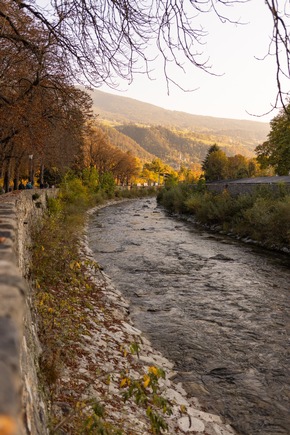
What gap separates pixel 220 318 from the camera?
7258mm

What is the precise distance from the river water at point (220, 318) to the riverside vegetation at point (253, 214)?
4.38 feet

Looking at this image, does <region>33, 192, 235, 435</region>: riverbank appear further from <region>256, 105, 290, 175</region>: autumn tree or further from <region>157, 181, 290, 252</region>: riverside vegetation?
<region>256, 105, 290, 175</region>: autumn tree

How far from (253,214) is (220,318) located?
438 inches

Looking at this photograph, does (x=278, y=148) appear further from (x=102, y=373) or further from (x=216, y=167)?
(x=102, y=373)

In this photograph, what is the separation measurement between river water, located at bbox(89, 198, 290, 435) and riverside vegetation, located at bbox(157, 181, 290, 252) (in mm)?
1336

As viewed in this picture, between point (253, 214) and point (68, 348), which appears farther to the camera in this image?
point (253, 214)

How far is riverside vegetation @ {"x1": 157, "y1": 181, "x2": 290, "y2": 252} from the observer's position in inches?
596

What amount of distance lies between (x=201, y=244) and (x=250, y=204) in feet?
19.9

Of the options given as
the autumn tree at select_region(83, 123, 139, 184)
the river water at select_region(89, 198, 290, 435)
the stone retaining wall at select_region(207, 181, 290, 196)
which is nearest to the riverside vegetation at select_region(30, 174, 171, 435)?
the river water at select_region(89, 198, 290, 435)

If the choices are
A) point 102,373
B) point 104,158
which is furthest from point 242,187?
point 104,158

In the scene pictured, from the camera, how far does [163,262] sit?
12164 mm

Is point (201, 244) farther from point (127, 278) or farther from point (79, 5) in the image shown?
point (79, 5)

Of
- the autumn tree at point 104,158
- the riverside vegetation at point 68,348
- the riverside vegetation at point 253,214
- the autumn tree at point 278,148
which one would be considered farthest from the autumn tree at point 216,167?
the riverside vegetation at point 68,348

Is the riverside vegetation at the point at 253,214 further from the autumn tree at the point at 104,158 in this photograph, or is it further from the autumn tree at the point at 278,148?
the autumn tree at the point at 104,158
